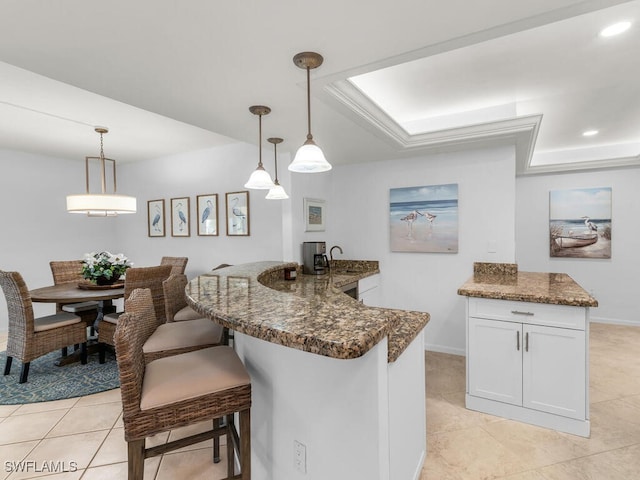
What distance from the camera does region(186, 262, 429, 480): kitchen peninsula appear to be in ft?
3.34

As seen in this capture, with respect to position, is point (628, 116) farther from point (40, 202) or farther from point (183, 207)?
A: point (40, 202)

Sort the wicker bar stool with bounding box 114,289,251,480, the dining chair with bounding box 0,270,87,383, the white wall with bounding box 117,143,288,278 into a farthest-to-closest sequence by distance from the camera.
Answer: the white wall with bounding box 117,143,288,278
the dining chair with bounding box 0,270,87,383
the wicker bar stool with bounding box 114,289,251,480

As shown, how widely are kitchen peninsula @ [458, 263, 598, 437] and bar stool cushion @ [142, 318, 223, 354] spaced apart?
182 cm

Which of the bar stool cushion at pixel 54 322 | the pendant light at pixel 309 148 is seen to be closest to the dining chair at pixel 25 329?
the bar stool cushion at pixel 54 322

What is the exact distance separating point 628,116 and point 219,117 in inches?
162

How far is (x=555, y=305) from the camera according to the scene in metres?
2.14

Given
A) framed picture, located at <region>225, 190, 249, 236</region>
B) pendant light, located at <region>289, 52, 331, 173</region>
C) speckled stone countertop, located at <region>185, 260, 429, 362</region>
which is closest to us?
speckled stone countertop, located at <region>185, 260, 429, 362</region>

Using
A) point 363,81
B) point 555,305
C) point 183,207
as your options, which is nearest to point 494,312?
point 555,305

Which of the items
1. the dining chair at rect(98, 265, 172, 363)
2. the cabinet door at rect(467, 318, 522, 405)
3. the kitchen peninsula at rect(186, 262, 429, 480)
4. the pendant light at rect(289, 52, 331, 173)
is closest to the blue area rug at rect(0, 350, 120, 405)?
the dining chair at rect(98, 265, 172, 363)

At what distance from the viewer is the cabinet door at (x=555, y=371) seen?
6.89ft

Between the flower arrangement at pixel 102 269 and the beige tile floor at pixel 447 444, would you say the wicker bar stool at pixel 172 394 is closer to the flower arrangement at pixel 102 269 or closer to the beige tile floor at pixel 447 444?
the beige tile floor at pixel 447 444

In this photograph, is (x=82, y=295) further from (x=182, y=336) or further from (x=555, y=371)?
(x=555, y=371)

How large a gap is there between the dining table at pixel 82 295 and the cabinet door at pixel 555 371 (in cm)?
360

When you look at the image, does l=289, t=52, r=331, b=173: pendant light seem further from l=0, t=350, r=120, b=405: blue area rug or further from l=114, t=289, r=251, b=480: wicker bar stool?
l=0, t=350, r=120, b=405: blue area rug
